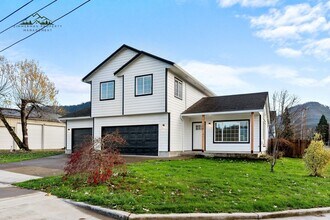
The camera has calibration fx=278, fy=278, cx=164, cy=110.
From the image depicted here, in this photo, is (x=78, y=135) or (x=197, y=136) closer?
(x=197, y=136)

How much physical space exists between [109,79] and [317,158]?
14122mm

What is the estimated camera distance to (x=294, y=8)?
1260cm

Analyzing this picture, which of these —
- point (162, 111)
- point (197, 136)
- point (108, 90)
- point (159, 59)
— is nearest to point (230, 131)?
point (197, 136)

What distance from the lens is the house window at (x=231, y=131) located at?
18141 millimetres

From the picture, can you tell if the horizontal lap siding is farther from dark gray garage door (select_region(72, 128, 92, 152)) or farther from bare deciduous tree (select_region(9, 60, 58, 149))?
dark gray garage door (select_region(72, 128, 92, 152))

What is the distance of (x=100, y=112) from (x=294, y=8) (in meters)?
14.0

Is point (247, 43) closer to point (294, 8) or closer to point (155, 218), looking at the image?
point (294, 8)

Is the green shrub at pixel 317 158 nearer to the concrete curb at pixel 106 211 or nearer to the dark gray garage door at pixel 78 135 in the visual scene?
the concrete curb at pixel 106 211

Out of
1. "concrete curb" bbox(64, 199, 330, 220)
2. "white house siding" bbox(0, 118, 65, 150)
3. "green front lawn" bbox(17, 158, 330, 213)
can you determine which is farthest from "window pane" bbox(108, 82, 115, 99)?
"white house siding" bbox(0, 118, 65, 150)

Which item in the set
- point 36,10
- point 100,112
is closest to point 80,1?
point 36,10

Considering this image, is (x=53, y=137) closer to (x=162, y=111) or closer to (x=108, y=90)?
(x=108, y=90)

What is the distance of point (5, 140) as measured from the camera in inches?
1097

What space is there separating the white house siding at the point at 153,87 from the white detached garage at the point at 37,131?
1425cm

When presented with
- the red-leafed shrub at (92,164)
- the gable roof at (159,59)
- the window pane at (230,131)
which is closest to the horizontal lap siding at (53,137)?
the gable roof at (159,59)
